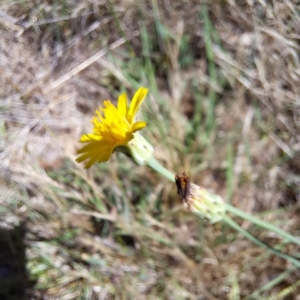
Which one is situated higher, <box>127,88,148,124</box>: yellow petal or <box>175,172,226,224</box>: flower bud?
<box>127,88,148,124</box>: yellow petal

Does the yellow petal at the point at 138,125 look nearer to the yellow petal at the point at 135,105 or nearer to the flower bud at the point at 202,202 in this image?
the yellow petal at the point at 135,105

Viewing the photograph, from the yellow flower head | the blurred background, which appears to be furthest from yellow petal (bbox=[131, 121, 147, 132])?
the blurred background

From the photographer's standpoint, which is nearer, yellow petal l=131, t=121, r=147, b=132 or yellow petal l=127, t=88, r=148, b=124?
yellow petal l=131, t=121, r=147, b=132

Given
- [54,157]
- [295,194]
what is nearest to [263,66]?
[295,194]

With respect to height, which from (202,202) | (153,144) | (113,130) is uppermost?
(113,130)

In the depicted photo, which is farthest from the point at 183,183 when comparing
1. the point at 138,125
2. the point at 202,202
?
the point at 138,125

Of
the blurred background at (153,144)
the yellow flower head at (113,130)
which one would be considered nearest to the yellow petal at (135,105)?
the yellow flower head at (113,130)

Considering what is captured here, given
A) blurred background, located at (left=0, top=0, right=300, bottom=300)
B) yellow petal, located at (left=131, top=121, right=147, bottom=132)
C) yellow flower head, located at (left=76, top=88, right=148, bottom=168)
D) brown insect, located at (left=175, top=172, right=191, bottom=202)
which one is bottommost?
blurred background, located at (left=0, top=0, right=300, bottom=300)

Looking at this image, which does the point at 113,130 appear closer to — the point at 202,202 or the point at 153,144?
the point at 202,202

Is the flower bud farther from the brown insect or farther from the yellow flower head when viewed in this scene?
the yellow flower head
